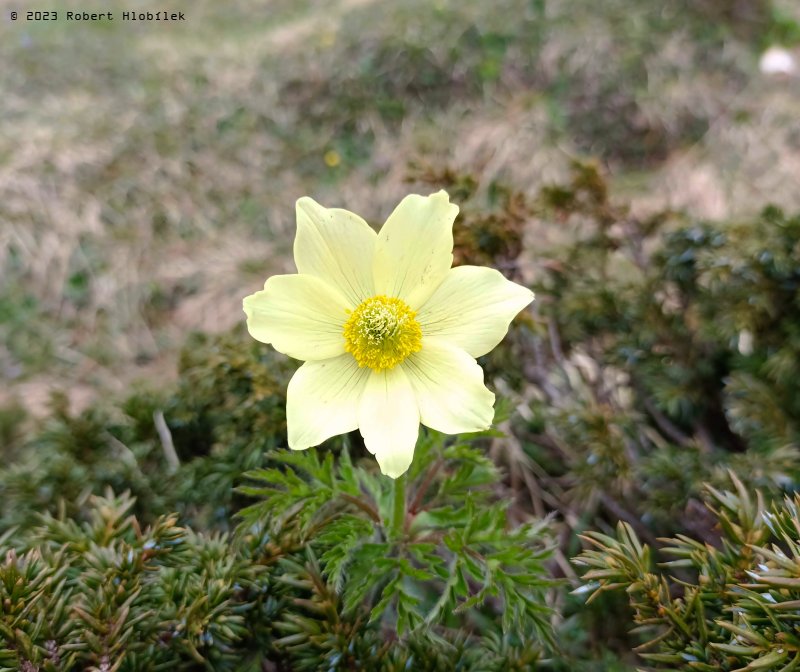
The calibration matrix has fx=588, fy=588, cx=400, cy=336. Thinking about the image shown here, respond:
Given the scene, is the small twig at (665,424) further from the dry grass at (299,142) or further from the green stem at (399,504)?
the dry grass at (299,142)

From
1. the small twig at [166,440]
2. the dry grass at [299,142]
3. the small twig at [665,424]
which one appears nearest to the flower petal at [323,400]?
the small twig at [166,440]

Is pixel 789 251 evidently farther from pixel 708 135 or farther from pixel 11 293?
pixel 11 293

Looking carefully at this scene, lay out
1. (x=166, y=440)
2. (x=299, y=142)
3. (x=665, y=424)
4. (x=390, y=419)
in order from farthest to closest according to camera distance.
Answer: (x=299, y=142), (x=665, y=424), (x=166, y=440), (x=390, y=419)

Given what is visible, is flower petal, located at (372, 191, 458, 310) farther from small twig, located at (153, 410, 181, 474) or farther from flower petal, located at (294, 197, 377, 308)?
small twig, located at (153, 410, 181, 474)

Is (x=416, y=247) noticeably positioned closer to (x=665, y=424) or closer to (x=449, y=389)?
(x=449, y=389)

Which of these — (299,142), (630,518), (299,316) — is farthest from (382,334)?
(299,142)

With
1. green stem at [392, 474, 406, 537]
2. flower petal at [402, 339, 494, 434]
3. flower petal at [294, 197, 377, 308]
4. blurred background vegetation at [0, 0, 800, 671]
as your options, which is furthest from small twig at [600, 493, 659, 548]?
flower petal at [294, 197, 377, 308]
